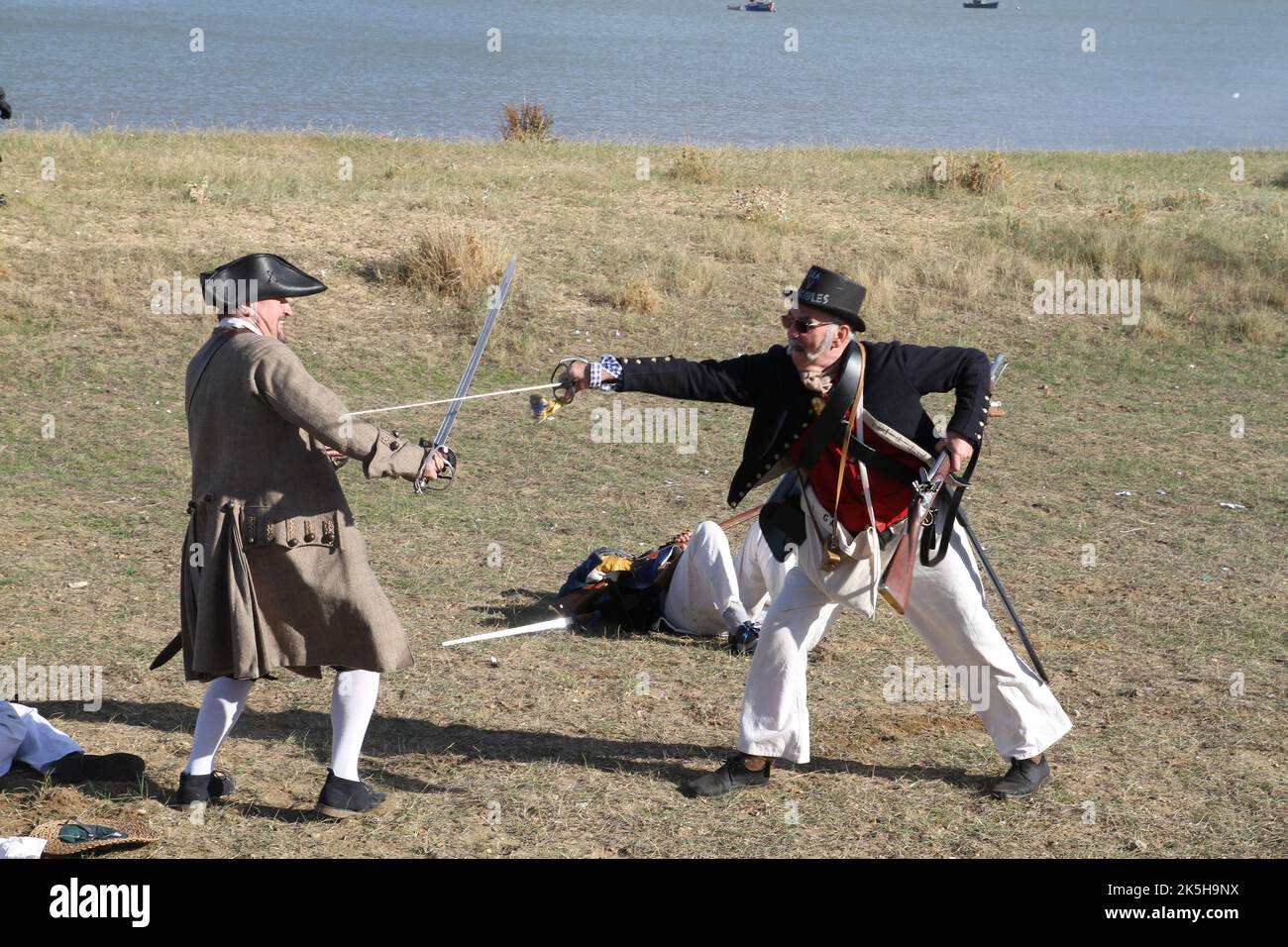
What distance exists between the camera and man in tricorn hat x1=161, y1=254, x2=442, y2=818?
182 inches

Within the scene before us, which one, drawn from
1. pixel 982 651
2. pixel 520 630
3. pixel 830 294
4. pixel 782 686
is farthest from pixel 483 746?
pixel 830 294

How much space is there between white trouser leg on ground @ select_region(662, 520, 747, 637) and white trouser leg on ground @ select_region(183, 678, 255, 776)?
2.62 metres

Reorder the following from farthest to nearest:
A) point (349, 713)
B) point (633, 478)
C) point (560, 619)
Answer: point (633, 478) → point (560, 619) → point (349, 713)

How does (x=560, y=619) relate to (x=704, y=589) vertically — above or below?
below

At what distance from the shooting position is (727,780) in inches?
212

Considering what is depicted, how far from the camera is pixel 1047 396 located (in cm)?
1277

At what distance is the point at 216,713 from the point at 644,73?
4828 centimetres

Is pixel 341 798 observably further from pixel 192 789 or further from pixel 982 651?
pixel 982 651

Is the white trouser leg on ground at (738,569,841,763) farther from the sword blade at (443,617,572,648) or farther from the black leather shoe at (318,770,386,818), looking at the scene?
the sword blade at (443,617,572,648)

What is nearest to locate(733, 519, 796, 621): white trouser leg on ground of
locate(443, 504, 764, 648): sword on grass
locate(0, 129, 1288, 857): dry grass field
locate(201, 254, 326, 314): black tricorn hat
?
locate(443, 504, 764, 648): sword on grass

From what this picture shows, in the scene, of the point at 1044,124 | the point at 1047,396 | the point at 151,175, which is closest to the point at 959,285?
the point at 1047,396

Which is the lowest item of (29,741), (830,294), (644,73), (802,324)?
(29,741)

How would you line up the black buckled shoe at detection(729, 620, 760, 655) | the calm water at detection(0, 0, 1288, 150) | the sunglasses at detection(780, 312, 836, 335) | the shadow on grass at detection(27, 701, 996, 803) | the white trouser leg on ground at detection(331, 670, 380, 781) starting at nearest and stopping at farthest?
the white trouser leg on ground at detection(331, 670, 380, 781), the sunglasses at detection(780, 312, 836, 335), the shadow on grass at detection(27, 701, 996, 803), the black buckled shoe at detection(729, 620, 760, 655), the calm water at detection(0, 0, 1288, 150)
